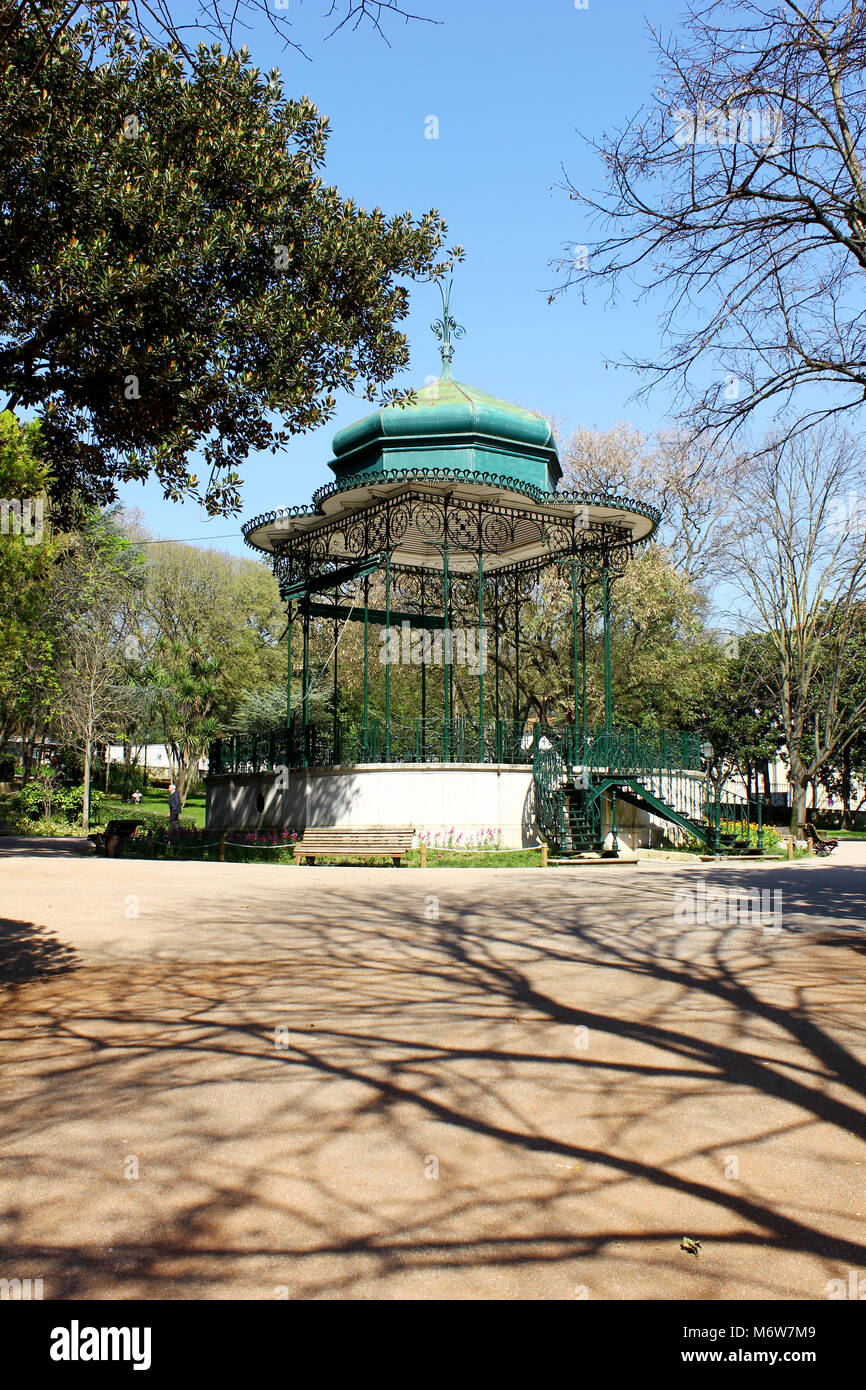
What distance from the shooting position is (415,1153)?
442 centimetres

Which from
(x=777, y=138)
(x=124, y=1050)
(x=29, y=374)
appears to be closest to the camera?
(x=124, y=1050)

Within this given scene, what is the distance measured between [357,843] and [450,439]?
8911 mm

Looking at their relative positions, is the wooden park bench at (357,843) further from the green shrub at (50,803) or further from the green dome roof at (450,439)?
the green shrub at (50,803)

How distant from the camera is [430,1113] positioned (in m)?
4.91

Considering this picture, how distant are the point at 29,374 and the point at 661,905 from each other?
9.63 meters

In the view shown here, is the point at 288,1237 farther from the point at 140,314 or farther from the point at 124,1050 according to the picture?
the point at 140,314

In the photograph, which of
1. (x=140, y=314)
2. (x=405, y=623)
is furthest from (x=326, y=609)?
(x=140, y=314)

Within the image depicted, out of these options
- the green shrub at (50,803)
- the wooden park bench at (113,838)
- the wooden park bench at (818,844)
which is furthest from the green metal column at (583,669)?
the green shrub at (50,803)

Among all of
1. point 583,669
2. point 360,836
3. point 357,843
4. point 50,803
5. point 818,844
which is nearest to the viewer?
point 357,843

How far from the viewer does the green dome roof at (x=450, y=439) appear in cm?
2122

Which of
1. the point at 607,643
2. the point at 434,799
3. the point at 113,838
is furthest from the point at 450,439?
the point at 113,838

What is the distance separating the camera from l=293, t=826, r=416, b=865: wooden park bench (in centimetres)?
1938

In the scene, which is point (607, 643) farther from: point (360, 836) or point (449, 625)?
point (360, 836)

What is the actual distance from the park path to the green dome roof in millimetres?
13323
